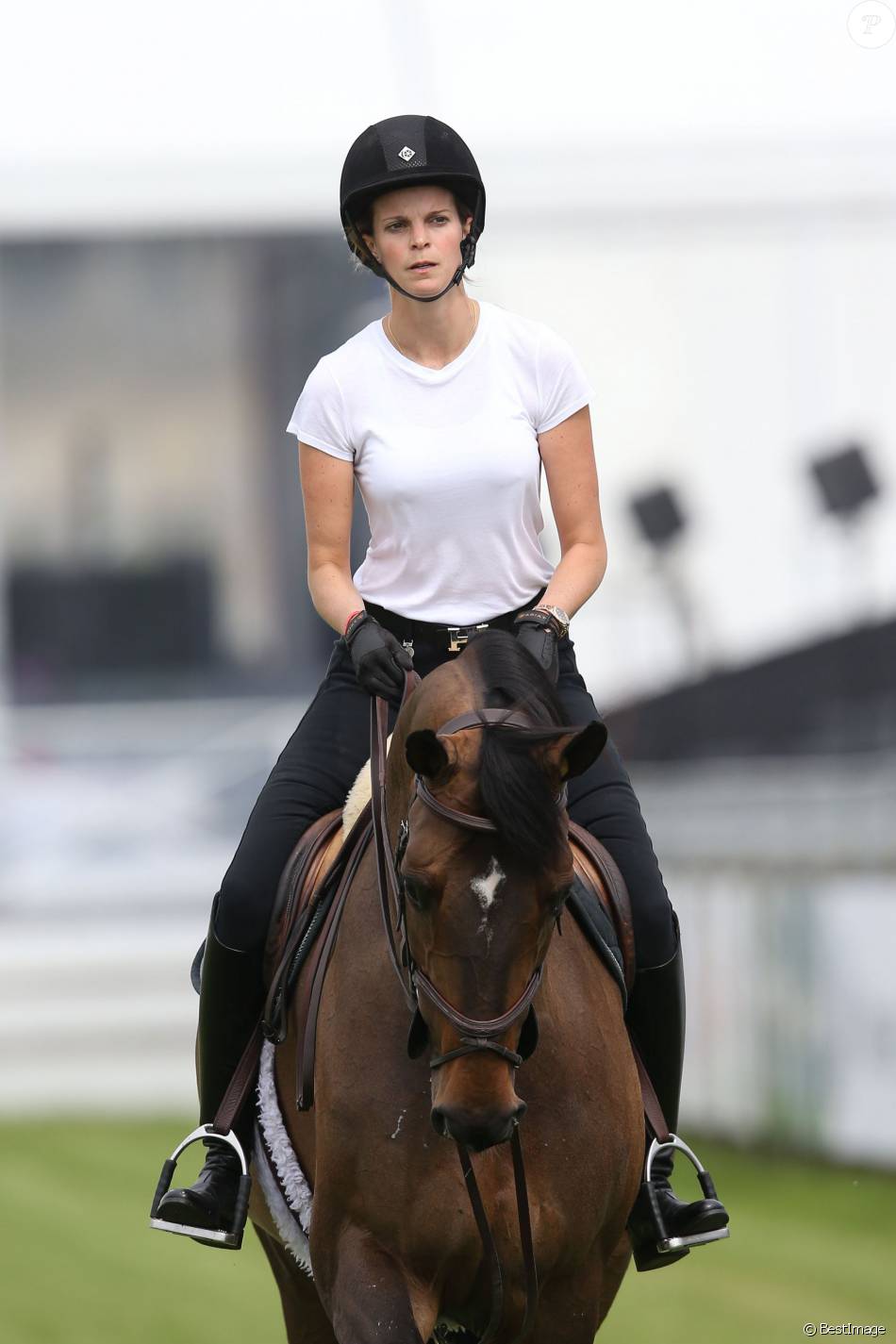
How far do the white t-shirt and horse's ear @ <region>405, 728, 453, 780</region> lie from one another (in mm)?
851

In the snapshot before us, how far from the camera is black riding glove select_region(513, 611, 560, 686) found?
3.72 m

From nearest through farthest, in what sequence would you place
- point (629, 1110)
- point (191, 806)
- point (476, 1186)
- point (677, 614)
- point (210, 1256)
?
point (476, 1186)
point (629, 1110)
point (210, 1256)
point (677, 614)
point (191, 806)

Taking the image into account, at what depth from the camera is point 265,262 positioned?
16.2m

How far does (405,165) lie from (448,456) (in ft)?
1.96

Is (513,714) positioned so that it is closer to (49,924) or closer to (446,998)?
(446,998)

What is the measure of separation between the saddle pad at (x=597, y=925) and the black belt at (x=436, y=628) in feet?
1.79

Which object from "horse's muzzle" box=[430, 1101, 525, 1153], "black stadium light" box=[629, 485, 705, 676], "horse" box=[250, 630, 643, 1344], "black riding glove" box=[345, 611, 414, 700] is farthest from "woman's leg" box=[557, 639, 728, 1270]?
"black stadium light" box=[629, 485, 705, 676]

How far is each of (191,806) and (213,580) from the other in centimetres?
317

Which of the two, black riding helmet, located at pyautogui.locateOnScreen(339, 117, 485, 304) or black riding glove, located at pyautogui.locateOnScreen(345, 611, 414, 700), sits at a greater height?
black riding helmet, located at pyautogui.locateOnScreen(339, 117, 485, 304)

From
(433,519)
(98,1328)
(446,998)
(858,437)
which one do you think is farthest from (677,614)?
(446,998)

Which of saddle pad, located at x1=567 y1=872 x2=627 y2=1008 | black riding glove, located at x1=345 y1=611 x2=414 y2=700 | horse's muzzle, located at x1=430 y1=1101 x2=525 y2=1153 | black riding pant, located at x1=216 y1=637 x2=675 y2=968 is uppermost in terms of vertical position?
black riding glove, located at x1=345 y1=611 x2=414 y2=700

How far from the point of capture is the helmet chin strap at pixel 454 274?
4.00 m

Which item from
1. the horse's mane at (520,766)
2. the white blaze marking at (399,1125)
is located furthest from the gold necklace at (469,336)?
the white blaze marking at (399,1125)

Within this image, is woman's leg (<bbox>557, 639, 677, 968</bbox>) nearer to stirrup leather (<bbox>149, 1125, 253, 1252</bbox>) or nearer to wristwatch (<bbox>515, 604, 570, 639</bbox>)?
wristwatch (<bbox>515, 604, 570, 639</bbox>)
